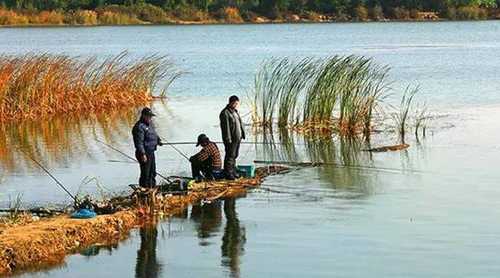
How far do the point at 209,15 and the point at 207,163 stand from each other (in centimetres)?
8291

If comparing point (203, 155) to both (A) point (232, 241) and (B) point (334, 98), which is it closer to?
(A) point (232, 241)

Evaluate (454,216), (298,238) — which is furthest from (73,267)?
(454,216)

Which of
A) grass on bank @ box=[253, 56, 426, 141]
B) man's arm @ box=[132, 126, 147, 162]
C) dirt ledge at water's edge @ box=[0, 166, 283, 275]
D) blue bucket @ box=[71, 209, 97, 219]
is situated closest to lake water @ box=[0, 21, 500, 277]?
dirt ledge at water's edge @ box=[0, 166, 283, 275]

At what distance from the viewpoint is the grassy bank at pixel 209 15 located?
93438mm

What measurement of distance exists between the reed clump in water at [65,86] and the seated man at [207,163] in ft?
35.0

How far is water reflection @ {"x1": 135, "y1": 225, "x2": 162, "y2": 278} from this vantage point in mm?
14016

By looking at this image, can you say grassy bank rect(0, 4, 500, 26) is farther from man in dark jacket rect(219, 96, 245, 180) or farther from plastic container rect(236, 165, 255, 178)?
man in dark jacket rect(219, 96, 245, 180)

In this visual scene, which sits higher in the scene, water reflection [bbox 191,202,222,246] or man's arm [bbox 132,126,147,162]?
man's arm [bbox 132,126,147,162]

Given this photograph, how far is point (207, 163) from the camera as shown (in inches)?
771

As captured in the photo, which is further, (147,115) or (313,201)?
(313,201)

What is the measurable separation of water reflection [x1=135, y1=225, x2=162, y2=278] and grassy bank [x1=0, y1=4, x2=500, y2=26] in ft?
251

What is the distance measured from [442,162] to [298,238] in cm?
763

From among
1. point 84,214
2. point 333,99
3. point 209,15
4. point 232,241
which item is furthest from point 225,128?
point 209,15

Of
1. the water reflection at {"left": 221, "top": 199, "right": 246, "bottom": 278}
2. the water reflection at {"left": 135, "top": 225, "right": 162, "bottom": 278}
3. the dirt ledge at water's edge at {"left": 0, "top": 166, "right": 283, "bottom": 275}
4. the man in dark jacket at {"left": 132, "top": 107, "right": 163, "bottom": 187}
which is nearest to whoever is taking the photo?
the water reflection at {"left": 135, "top": 225, "right": 162, "bottom": 278}
